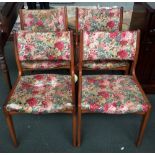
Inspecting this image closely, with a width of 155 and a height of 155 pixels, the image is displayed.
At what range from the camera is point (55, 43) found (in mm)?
1425

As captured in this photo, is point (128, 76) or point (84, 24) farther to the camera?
point (84, 24)

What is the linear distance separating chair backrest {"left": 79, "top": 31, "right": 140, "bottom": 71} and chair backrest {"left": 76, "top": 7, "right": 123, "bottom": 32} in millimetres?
482

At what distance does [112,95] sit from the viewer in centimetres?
134

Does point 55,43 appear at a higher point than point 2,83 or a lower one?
higher

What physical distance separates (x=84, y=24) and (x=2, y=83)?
3.38 feet

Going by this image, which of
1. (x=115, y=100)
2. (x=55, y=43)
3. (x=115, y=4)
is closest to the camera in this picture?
(x=115, y=100)

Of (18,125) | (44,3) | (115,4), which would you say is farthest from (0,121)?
(115,4)

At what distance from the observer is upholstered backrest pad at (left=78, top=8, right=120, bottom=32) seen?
1.83 meters

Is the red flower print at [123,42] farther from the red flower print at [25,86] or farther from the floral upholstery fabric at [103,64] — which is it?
the red flower print at [25,86]

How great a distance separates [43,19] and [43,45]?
0.51 meters

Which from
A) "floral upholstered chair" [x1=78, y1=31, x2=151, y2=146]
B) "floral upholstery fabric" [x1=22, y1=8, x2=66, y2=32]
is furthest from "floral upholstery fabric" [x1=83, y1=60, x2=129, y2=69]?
"floral upholstery fabric" [x1=22, y1=8, x2=66, y2=32]

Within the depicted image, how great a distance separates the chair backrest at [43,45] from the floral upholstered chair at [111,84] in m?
0.11

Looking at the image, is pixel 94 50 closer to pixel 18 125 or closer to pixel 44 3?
pixel 18 125

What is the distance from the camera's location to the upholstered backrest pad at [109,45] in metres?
1.39
